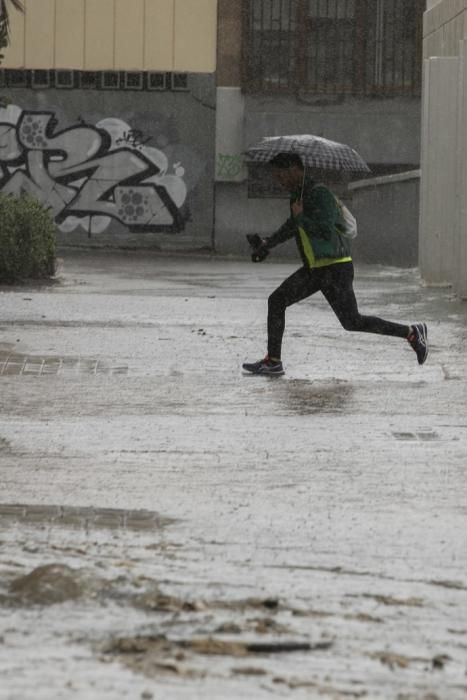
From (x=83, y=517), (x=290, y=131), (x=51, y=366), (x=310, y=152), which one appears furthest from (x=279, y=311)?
(x=290, y=131)

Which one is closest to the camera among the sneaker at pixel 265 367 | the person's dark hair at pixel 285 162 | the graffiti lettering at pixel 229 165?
the person's dark hair at pixel 285 162

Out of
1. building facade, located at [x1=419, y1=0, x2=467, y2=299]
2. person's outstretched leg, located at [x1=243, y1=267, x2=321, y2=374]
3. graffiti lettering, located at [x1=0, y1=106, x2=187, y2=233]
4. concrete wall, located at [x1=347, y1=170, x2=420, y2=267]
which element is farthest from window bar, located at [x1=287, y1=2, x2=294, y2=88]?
person's outstretched leg, located at [x1=243, y1=267, x2=321, y2=374]

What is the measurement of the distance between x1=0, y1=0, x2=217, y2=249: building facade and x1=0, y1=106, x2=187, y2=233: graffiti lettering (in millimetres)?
20

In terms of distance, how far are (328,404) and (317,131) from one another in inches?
991

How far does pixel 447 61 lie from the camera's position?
2008 centimetres

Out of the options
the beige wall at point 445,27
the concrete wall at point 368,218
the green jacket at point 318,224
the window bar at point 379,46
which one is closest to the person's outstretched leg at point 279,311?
the green jacket at point 318,224

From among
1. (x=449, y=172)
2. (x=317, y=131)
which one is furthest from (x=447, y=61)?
(x=317, y=131)

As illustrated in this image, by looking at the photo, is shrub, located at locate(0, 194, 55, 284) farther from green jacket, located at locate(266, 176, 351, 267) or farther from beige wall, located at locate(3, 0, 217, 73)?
beige wall, located at locate(3, 0, 217, 73)

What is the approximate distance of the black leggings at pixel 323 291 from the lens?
1158 centimetres

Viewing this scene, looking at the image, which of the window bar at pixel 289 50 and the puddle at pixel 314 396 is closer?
the puddle at pixel 314 396

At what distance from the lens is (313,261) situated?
454 inches

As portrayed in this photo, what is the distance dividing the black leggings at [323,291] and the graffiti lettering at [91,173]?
23.6 metres

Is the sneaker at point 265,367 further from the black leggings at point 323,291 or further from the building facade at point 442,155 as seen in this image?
the building facade at point 442,155

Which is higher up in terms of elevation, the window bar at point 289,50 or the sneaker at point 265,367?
the window bar at point 289,50
